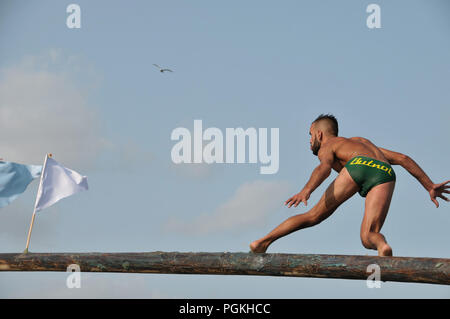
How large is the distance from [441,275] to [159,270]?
134 inches

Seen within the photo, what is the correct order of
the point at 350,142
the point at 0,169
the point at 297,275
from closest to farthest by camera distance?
1. the point at 297,275
2. the point at 350,142
3. the point at 0,169

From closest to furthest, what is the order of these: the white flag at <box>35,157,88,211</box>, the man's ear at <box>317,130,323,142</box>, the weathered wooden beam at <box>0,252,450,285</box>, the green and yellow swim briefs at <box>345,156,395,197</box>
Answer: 1. the weathered wooden beam at <box>0,252,450,285</box>
2. the green and yellow swim briefs at <box>345,156,395,197</box>
3. the man's ear at <box>317,130,323,142</box>
4. the white flag at <box>35,157,88,211</box>

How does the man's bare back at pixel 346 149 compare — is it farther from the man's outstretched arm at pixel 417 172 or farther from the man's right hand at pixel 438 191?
the man's right hand at pixel 438 191

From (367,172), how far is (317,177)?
72cm

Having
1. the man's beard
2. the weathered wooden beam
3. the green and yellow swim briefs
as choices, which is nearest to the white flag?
the weathered wooden beam

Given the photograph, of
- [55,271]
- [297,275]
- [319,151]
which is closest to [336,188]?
[319,151]

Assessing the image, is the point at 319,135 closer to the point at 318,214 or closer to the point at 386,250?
the point at 318,214

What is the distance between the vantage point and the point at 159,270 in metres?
7.02

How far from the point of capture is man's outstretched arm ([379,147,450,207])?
7277mm

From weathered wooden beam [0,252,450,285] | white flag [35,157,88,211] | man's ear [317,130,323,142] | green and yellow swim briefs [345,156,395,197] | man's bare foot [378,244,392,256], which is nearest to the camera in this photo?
weathered wooden beam [0,252,450,285]

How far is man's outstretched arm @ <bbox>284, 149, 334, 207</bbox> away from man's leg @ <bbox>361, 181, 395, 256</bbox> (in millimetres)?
658

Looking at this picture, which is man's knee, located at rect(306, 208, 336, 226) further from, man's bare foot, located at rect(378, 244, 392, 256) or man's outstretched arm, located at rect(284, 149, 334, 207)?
man's bare foot, located at rect(378, 244, 392, 256)

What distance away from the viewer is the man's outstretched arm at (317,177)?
19.9 feet
